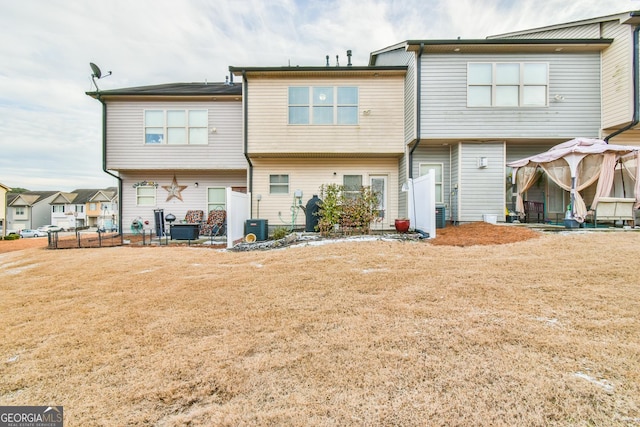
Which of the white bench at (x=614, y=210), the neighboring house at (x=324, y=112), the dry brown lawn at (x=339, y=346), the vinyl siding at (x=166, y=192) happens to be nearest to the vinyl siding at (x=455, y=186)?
the neighboring house at (x=324, y=112)

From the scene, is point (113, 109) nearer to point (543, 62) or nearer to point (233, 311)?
point (233, 311)

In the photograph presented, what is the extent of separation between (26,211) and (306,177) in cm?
5314

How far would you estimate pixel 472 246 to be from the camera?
6488mm

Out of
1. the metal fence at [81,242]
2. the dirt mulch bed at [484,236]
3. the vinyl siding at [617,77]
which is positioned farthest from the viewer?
the metal fence at [81,242]

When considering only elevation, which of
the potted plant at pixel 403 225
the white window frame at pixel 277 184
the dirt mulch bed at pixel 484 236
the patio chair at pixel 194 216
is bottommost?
the dirt mulch bed at pixel 484 236

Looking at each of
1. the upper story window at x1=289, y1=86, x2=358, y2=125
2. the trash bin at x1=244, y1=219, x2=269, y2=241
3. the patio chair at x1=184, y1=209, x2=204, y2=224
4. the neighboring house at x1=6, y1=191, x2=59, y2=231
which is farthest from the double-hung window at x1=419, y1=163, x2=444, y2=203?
the neighboring house at x1=6, y1=191, x2=59, y2=231

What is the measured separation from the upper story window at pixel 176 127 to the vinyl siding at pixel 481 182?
32.1 feet

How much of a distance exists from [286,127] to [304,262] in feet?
21.5

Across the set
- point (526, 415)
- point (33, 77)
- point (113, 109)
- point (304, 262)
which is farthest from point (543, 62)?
point (33, 77)

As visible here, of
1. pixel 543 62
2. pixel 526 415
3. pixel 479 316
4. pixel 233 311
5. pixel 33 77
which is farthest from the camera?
pixel 33 77

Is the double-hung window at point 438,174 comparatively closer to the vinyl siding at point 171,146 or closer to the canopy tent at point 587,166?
the canopy tent at point 587,166

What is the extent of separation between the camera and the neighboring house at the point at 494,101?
9.58m

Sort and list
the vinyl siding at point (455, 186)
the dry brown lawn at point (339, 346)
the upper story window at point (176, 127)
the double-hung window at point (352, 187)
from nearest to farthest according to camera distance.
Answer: the dry brown lawn at point (339, 346), the double-hung window at point (352, 187), the vinyl siding at point (455, 186), the upper story window at point (176, 127)

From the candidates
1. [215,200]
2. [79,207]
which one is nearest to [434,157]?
[215,200]
